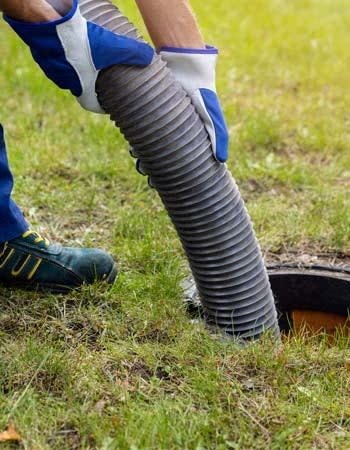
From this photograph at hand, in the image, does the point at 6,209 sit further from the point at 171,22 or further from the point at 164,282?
the point at 171,22

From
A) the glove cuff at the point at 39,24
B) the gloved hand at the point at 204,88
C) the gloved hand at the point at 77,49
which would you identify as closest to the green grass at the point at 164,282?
the gloved hand at the point at 204,88

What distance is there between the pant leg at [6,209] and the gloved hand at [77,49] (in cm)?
41

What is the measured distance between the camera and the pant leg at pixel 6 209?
276 cm

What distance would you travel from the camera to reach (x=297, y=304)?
3.34 meters

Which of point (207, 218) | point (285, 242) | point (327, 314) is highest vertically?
point (207, 218)

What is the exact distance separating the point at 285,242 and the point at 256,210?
0.24m

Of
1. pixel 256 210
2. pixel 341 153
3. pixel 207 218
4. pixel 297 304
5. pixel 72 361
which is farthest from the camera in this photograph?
pixel 341 153

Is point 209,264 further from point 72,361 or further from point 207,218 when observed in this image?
point 72,361

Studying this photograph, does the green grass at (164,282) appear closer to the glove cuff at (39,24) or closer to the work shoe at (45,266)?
the work shoe at (45,266)

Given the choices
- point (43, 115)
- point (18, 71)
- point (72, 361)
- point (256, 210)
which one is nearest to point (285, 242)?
point (256, 210)

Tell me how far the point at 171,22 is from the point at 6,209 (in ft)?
2.65

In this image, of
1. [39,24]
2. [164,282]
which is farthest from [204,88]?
[164,282]

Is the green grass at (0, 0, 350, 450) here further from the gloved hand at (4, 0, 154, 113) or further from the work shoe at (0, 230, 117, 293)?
the gloved hand at (4, 0, 154, 113)

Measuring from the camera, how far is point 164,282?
2994 mm
